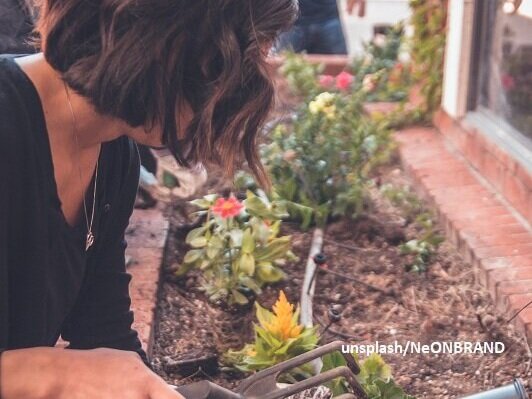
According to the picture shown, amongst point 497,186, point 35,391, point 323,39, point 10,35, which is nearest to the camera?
point 35,391

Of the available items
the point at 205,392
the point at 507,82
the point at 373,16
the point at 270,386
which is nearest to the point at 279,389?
the point at 270,386

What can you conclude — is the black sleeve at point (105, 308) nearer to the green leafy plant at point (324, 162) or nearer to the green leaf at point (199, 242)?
the green leaf at point (199, 242)

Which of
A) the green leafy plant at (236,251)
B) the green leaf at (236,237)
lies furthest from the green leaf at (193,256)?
the green leaf at (236,237)

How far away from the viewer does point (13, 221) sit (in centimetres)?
129

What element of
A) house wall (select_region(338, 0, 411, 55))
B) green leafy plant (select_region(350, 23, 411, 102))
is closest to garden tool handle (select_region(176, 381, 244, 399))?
green leafy plant (select_region(350, 23, 411, 102))

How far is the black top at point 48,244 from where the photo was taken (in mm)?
1257

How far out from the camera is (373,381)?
1.80m

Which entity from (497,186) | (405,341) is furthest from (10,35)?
(497,186)

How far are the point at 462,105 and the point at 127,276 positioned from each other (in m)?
2.26

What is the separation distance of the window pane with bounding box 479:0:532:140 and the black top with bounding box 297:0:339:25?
159 cm

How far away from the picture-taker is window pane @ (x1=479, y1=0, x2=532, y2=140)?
3094 millimetres

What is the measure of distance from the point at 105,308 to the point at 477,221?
5.25 ft

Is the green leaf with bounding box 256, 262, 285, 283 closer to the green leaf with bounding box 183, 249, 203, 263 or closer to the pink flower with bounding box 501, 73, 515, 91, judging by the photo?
the green leaf with bounding box 183, 249, 203, 263

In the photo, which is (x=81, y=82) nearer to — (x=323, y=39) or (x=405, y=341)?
(x=405, y=341)
